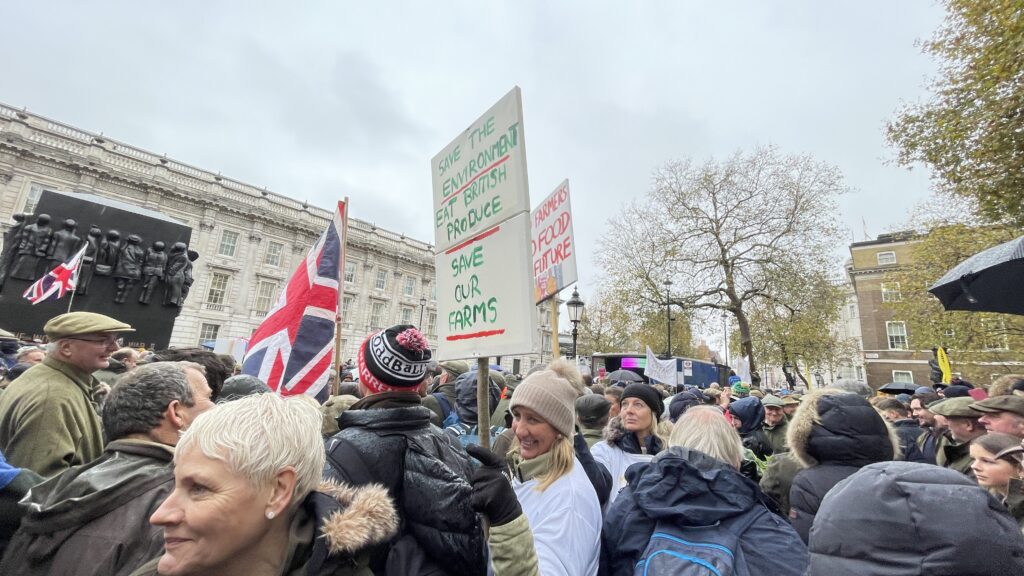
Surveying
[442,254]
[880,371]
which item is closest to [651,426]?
[442,254]

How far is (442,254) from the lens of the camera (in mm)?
2695

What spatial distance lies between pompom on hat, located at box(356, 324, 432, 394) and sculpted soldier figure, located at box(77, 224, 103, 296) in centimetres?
1319

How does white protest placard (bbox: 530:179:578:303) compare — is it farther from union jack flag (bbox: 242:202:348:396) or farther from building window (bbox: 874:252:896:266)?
building window (bbox: 874:252:896:266)

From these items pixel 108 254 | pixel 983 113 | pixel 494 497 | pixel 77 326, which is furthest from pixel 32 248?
pixel 983 113

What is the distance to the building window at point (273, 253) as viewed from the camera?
118ft

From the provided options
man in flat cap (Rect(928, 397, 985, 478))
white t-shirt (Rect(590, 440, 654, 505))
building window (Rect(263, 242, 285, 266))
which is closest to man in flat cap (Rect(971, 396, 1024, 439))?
man in flat cap (Rect(928, 397, 985, 478))

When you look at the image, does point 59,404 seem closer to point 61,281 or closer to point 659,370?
point 61,281

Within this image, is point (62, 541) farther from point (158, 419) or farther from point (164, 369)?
point (164, 369)

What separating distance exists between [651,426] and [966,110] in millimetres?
9023

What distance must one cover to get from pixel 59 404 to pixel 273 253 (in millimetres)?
38101

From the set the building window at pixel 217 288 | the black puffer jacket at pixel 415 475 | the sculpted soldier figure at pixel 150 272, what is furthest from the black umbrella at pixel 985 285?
the building window at pixel 217 288

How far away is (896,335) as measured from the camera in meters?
33.8

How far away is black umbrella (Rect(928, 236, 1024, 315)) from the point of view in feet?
10.3

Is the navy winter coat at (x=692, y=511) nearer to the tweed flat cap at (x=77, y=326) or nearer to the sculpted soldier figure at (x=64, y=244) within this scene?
the tweed flat cap at (x=77, y=326)
